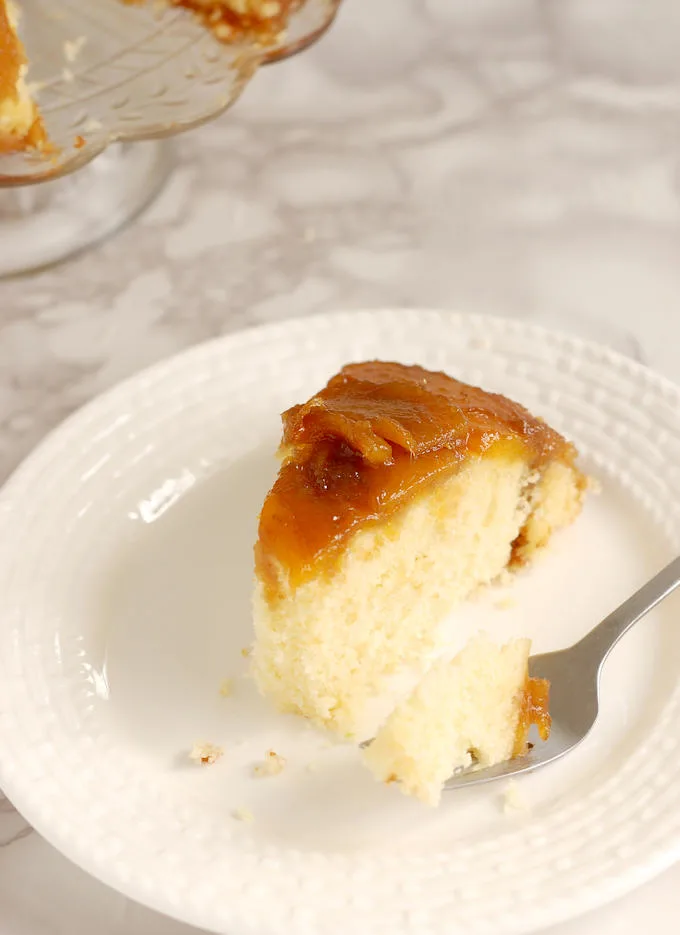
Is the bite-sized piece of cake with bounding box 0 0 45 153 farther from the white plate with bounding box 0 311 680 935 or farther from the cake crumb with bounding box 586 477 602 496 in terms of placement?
the cake crumb with bounding box 586 477 602 496

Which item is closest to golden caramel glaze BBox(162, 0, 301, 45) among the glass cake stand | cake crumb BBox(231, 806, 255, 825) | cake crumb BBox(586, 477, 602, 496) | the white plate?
the glass cake stand

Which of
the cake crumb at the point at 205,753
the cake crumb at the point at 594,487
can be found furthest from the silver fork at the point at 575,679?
the cake crumb at the point at 205,753

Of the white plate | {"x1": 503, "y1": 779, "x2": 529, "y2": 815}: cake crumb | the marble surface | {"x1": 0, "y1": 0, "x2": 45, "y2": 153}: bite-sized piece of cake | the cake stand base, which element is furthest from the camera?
the cake stand base

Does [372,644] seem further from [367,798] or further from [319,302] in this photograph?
[319,302]

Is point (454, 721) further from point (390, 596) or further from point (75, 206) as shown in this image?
point (75, 206)

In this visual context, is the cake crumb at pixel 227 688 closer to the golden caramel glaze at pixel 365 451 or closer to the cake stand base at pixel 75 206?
the golden caramel glaze at pixel 365 451

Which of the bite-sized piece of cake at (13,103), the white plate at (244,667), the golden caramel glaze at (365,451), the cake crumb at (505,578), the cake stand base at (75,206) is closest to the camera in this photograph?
the white plate at (244,667)
